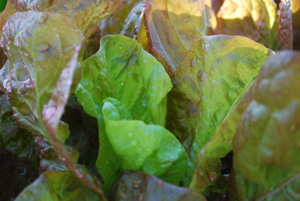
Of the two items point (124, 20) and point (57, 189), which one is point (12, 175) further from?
point (124, 20)

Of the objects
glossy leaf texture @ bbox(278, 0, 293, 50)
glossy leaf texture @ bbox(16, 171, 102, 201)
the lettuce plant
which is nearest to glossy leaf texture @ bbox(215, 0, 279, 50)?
the lettuce plant

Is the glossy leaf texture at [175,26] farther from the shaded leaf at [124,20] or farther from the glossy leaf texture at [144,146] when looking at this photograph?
the glossy leaf texture at [144,146]

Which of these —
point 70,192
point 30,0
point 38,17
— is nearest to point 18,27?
point 38,17

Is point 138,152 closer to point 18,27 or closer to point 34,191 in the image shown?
point 34,191

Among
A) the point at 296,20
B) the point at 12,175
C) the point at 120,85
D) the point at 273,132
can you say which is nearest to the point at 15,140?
the point at 12,175

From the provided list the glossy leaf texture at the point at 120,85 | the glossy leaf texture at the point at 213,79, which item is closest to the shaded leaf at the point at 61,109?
the glossy leaf texture at the point at 120,85

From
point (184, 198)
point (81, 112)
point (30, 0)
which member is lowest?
point (81, 112)
